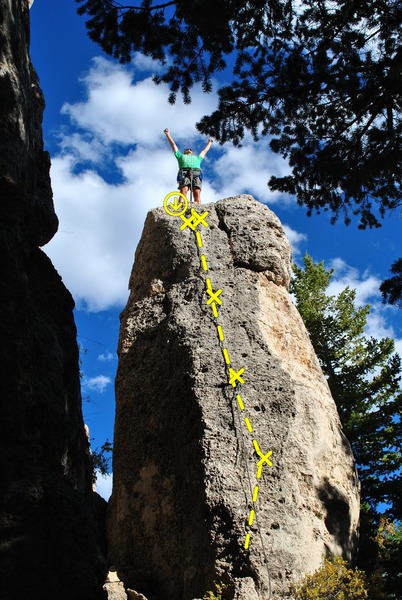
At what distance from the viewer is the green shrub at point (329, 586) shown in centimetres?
807

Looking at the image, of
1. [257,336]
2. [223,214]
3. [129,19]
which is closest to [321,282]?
[223,214]

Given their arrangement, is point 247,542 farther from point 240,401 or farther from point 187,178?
point 187,178

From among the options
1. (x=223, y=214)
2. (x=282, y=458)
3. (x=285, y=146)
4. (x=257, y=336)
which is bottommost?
(x=282, y=458)

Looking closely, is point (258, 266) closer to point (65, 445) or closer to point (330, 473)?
point (330, 473)

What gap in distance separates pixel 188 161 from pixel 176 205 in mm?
1608

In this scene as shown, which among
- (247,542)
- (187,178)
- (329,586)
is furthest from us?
(187,178)

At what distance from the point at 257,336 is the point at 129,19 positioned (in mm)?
5256

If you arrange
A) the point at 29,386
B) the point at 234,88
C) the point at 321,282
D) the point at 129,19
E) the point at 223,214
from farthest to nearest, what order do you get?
the point at 321,282 → the point at 223,214 → the point at 234,88 → the point at 129,19 → the point at 29,386

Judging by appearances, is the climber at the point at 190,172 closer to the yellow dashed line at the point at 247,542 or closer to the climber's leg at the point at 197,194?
the climber's leg at the point at 197,194

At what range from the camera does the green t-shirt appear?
14211 mm

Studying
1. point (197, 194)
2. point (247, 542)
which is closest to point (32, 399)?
point (247, 542)

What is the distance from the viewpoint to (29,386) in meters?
4.32

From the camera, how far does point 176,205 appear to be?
13102 millimetres

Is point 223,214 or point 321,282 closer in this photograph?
point 223,214
